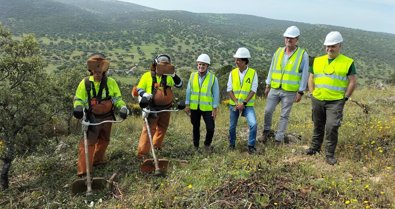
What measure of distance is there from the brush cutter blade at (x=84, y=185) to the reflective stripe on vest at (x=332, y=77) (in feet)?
12.7

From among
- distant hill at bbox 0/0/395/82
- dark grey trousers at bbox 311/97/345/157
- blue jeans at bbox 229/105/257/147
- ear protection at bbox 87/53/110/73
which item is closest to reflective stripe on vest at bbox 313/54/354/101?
dark grey trousers at bbox 311/97/345/157

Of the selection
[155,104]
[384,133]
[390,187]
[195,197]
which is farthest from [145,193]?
[384,133]

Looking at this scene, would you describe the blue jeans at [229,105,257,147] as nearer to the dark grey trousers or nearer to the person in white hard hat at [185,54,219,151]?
the person in white hard hat at [185,54,219,151]

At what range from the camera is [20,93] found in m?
6.00

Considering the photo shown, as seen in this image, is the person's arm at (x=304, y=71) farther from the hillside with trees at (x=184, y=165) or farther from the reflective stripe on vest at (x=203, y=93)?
the reflective stripe on vest at (x=203, y=93)

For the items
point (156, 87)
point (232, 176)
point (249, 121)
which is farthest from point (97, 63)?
point (249, 121)

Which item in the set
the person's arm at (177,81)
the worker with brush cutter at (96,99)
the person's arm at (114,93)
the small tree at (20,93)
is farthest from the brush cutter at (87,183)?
the person's arm at (177,81)

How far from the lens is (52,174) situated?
664 centimetres

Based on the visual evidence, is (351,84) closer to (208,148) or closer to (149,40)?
(208,148)

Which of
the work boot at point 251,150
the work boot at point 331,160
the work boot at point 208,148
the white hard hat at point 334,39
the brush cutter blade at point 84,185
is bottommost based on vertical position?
the brush cutter blade at point 84,185

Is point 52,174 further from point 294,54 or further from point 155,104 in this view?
point 294,54

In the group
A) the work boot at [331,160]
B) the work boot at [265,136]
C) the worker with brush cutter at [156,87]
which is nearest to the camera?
the work boot at [331,160]

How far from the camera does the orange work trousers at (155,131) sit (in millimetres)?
6496

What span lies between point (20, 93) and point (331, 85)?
5222 mm
